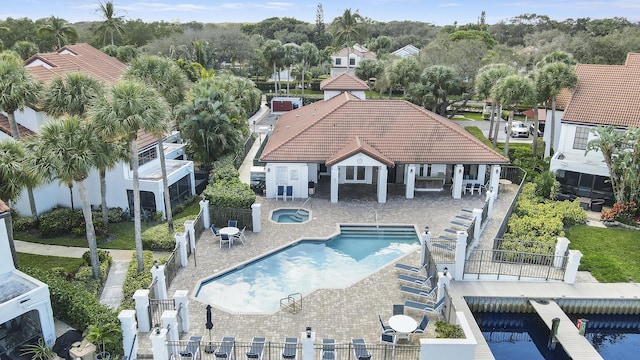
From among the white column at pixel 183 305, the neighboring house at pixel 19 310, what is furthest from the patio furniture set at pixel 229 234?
the neighboring house at pixel 19 310

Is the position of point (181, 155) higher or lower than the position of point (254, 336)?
higher

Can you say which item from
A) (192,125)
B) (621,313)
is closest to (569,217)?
(621,313)

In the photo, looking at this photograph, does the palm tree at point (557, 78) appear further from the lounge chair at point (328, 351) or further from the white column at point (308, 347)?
the white column at point (308, 347)

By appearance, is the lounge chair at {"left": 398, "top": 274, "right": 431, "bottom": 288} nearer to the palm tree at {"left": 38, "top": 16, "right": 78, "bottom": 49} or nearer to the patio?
the patio

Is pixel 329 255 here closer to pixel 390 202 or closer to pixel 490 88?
pixel 390 202

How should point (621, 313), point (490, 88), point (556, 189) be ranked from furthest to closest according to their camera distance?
point (490, 88) < point (556, 189) < point (621, 313)

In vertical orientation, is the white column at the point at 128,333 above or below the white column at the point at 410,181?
below

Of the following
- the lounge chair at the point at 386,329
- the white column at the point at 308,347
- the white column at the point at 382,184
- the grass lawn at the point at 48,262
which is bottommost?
the grass lawn at the point at 48,262

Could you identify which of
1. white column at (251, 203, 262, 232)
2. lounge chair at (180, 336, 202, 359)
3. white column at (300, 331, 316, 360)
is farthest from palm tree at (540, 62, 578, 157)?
lounge chair at (180, 336, 202, 359)
